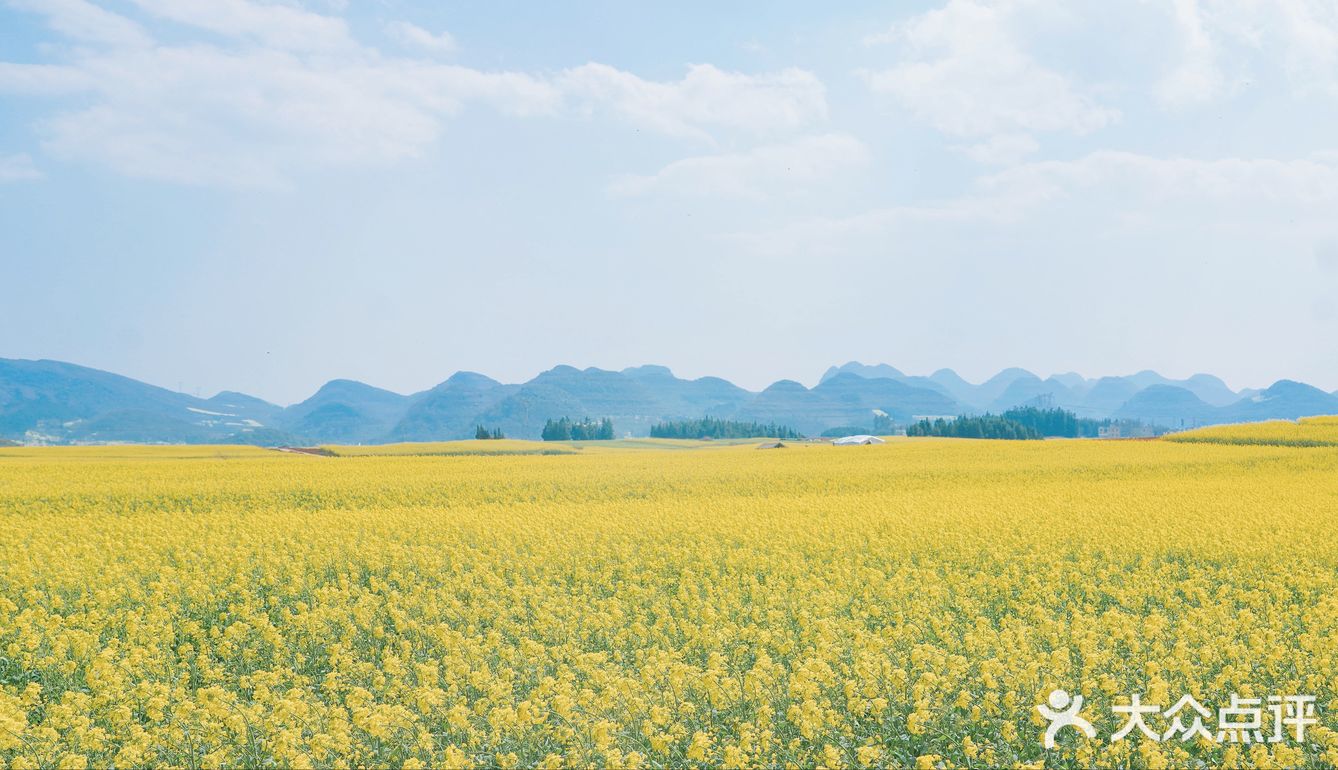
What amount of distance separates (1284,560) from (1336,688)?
7.46 m

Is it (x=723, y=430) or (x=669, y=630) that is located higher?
(x=669, y=630)

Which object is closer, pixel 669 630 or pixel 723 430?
pixel 669 630

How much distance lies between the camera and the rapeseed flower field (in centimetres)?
848

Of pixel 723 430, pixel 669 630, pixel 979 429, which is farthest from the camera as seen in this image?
pixel 723 430

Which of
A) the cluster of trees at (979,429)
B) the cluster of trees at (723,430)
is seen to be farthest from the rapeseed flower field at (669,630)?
the cluster of trees at (723,430)

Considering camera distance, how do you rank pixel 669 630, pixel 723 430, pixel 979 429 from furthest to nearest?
pixel 723 430 → pixel 979 429 → pixel 669 630

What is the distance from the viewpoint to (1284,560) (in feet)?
50.1

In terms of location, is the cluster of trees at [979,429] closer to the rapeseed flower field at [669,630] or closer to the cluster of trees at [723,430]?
the cluster of trees at [723,430]

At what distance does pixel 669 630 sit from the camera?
38.7ft

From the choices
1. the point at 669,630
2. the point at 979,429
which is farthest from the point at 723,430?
the point at 669,630

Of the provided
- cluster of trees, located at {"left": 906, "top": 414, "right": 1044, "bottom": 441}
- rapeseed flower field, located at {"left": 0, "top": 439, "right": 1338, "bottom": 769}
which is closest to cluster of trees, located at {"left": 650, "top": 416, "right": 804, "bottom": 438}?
cluster of trees, located at {"left": 906, "top": 414, "right": 1044, "bottom": 441}

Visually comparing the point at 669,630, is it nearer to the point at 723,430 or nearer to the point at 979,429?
the point at 979,429

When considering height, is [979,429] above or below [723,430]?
above

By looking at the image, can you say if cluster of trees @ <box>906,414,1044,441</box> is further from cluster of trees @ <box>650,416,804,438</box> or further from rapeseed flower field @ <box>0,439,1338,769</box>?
rapeseed flower field @ <box>0,439,1338,769</box>
